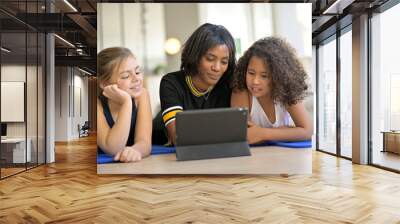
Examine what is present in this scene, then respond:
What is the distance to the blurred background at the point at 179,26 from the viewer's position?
20.6ft

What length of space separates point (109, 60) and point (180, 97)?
4.09 feet

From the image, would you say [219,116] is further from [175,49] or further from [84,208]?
[84,208]

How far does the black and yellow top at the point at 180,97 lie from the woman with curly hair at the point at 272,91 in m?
0.38

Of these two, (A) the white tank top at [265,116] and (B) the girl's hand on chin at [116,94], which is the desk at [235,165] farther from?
(B) the girl's hand on chin at [116,94]

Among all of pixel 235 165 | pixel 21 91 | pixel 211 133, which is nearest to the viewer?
pixel 211 133

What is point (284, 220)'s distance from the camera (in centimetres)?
381

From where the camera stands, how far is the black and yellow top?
20.4 ft

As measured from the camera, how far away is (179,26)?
20.7 feet

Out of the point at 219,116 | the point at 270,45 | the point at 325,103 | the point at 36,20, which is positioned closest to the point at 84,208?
the point at 219,116

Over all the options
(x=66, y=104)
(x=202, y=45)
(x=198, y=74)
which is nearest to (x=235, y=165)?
(x=198, y=74)

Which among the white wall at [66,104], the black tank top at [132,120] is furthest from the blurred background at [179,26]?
the white wall at [66,104]

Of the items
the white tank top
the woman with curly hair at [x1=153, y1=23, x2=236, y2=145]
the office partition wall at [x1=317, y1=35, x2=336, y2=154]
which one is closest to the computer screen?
the woman with curly hair at [x1=153, y1=23, x2=236, y2=145]

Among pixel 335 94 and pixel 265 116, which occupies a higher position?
pixel 335 94

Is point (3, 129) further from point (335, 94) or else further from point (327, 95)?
point (327, 95)
